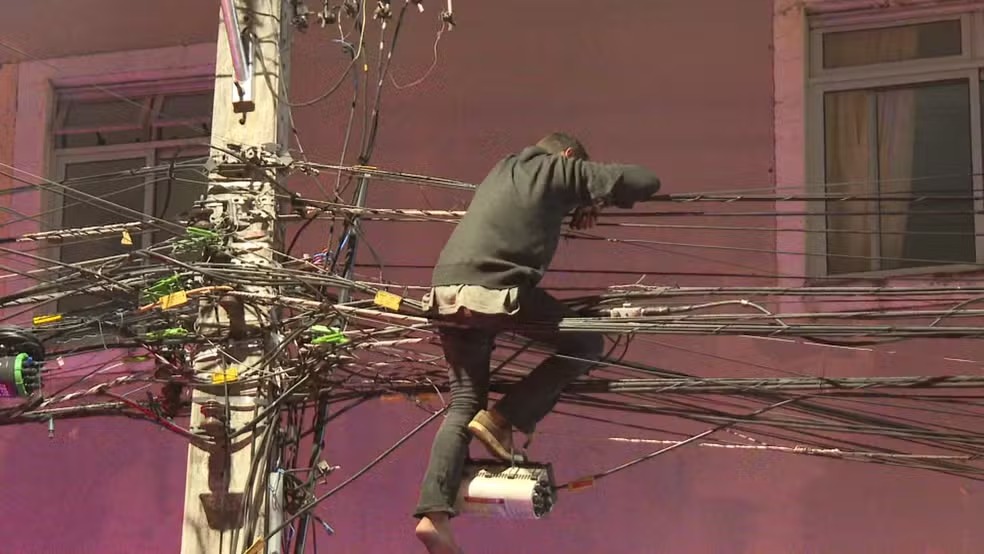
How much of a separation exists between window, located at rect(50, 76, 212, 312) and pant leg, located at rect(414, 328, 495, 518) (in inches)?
180

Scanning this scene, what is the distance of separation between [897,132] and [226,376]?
15.7 feet

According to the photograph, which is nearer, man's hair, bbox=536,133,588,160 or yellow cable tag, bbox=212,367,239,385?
man's hair, bbox=536,133,588,160

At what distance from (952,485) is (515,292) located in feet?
11.6

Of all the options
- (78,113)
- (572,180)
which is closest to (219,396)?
(572,180)

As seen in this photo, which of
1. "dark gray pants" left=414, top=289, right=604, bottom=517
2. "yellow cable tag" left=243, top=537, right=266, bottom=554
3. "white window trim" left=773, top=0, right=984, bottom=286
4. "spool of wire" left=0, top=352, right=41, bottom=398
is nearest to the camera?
"dark gray pants" left=414, top=289, right=604, bottom=517

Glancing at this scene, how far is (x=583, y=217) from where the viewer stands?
5.95 meters

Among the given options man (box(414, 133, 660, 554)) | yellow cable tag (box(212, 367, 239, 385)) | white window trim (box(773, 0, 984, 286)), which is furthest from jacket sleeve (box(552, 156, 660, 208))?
white window trim (box(773, 0, 984, 286))

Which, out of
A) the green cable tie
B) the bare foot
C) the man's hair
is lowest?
the bare foot

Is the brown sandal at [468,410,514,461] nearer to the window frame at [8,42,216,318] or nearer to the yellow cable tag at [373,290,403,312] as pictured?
the yellow cable tag at [373,290,403,312]

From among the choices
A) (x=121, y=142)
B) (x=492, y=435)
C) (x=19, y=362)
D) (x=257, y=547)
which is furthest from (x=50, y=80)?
(x=492, y=435)

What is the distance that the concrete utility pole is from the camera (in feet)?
20.0

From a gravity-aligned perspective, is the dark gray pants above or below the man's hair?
below

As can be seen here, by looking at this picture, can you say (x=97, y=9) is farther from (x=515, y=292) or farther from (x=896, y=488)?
(x=896, y=488)

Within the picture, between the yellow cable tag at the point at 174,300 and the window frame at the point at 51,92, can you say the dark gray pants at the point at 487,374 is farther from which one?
the window frame at the point at 51,92
